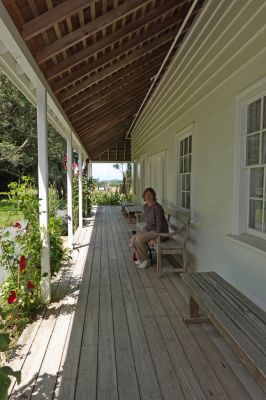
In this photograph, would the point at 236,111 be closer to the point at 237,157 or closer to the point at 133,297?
the point at 237,157

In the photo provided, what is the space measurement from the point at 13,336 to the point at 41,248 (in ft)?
3.06

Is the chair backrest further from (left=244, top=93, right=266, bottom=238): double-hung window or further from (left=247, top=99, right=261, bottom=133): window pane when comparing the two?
(left=247, top=99, right=261, bottom=133): window pane

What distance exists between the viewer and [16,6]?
83.8 inches

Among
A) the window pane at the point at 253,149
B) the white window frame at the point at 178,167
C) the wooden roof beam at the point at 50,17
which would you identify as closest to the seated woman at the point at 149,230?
the white window frame at the point at 178,167

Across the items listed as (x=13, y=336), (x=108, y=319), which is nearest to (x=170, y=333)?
(x=108, y=319)

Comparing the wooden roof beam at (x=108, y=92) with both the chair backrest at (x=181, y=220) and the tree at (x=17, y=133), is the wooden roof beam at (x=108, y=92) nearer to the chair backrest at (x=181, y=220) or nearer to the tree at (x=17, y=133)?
the chair backrest at (x=181, y=220)

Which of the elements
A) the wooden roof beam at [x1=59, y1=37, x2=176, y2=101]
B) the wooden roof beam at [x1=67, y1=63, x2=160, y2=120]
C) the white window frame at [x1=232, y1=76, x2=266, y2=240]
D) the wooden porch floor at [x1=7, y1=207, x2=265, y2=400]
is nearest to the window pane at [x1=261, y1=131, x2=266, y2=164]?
the white window frame at [x1=232, y1=76, x2=266, y2=240]

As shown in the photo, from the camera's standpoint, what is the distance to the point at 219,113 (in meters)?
3.46

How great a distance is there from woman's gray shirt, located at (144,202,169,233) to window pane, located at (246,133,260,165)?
7.15ft

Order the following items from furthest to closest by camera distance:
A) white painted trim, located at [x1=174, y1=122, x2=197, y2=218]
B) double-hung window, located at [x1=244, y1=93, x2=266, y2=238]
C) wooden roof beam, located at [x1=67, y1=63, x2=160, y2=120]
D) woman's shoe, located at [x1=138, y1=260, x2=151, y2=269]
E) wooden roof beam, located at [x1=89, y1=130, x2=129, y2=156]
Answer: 1. wooden roof beam, located at [x1=89, y1=130, x2=129, y2=156]
2. wooden roof beam, located at [x1=67, y1=63, x2=160, y2=120]
3. woman's shoe, located at [x1=138, y1=260, x2=151, y2=269]
4. white painted trim, located at [x1=174, y1=122, x2=197, y2=218]
5. double-hung window, located at [x1=244, y1=93, x2=266, y2=238]

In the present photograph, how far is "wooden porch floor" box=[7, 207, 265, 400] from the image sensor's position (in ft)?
6.93

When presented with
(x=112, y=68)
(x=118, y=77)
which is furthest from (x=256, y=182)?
(x=118, y=77)

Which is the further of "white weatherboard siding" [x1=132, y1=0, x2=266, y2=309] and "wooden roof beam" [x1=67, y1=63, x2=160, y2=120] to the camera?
"wooden roof beam" [x1=67, y1=63, x2=160, y2=120]

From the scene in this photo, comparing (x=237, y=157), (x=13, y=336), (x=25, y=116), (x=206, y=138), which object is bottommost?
(x=13, y=336)
